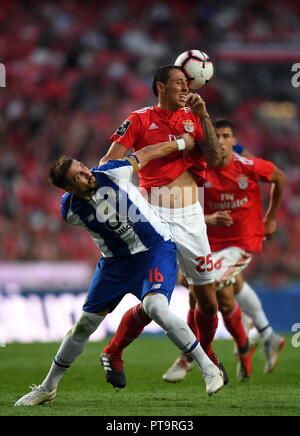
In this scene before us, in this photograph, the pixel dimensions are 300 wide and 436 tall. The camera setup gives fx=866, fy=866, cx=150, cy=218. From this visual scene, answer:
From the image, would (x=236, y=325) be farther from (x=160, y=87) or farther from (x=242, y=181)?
(x=160, y=87)

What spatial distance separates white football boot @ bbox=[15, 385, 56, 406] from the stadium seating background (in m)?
9.34

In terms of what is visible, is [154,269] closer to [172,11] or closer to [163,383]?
[163,383]

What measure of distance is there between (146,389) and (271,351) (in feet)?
6.00

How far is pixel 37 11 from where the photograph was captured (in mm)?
18625

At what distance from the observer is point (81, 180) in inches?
225

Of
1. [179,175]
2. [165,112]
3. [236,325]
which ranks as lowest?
[236,325]

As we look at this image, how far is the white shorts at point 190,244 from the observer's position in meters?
6.59

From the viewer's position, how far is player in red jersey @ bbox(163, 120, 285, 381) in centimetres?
809

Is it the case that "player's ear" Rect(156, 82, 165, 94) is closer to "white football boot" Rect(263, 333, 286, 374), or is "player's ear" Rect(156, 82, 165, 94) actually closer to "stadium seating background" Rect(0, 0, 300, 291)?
"white football boot" Rect(263, 333, 286, 374)

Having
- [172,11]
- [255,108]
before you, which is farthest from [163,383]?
[172,11]

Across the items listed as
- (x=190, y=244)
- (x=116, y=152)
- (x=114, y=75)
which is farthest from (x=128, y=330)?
(x=114, y=75)

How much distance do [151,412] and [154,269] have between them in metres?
0.95

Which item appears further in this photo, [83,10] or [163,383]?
[83,10]

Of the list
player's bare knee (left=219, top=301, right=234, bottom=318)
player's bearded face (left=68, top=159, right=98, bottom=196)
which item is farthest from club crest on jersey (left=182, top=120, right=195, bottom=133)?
player's bare knee (left=219, top=301, right=234, bottom=318)
